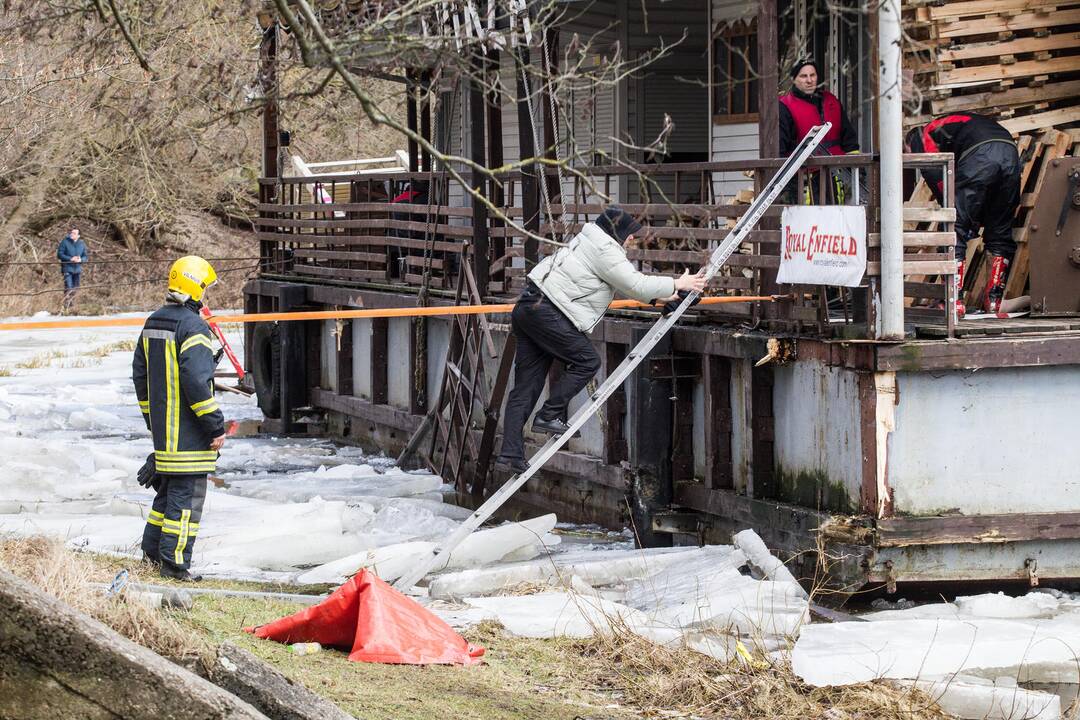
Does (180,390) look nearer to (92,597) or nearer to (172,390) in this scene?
(172,390)

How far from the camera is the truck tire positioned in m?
18.8

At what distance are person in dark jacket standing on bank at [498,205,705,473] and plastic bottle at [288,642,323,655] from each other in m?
3.21

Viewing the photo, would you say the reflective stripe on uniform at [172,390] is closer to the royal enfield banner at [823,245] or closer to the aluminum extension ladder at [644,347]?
the aluminum extension ladder at [644,347]

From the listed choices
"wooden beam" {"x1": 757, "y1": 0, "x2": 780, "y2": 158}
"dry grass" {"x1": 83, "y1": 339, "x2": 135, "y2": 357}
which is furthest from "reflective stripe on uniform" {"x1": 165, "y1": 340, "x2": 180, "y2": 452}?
"dry grass" {"x1": 83, "y1": 339, "x2": 135, "y2": 357}

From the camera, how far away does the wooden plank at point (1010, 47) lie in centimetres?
1171

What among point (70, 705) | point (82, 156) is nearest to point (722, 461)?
point (70, 705)

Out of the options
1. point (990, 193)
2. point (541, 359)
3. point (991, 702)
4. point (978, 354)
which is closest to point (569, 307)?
point (541, 359)

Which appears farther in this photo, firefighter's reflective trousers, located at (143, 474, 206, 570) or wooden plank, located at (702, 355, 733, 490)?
wooden plank, located at (702, 355, 733, 490)

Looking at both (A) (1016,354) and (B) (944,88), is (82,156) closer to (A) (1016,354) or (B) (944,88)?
(B) (944,88)

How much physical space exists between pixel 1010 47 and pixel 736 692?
709 cm

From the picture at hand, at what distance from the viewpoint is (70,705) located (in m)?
4.68

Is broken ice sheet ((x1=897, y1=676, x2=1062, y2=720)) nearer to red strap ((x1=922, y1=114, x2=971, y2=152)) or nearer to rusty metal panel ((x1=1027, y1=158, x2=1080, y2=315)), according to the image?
rusty metal panel ((x1=1027, y1=158, x2=1080, y2=315))

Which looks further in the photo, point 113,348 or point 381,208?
point 113,348

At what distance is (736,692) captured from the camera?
674 cm
